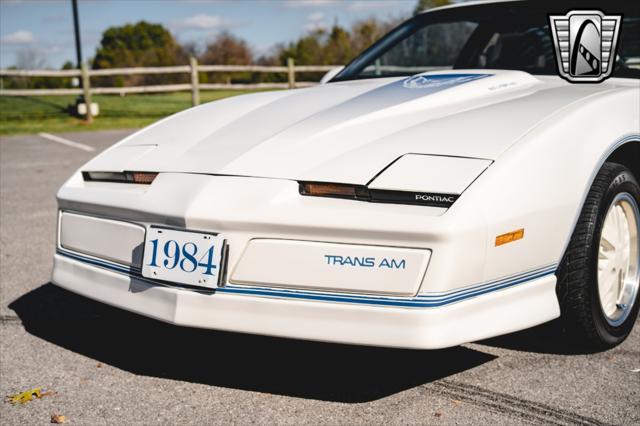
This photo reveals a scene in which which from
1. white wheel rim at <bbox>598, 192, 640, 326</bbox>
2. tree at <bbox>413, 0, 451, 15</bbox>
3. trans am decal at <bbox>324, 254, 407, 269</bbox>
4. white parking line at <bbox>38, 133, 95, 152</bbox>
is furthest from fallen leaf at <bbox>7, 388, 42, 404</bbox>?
tree at <bbox>413, 0, 451, 15</bbox>

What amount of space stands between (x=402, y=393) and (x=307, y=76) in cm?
3309

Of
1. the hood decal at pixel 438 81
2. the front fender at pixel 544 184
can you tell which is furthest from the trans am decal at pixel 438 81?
the front fender at pixel 544 184

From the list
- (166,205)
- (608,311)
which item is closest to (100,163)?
(166,205)

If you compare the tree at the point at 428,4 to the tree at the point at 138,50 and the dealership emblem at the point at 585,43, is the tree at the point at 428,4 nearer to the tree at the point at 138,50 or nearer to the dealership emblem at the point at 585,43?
the tree at the point at 138,50

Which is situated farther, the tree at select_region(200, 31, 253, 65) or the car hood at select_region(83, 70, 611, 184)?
the tree at select_region(200, 31, 253, 65)

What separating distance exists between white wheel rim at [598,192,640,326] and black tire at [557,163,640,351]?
0.07 m

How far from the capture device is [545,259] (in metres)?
2.47

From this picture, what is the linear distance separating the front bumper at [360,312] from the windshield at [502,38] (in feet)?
4.80

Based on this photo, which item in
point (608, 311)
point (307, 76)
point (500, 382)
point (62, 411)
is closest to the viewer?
point (62, 411)

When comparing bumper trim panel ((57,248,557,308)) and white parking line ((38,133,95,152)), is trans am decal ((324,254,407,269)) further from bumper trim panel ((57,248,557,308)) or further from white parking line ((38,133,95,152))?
white parking line ((38,133,95,152))

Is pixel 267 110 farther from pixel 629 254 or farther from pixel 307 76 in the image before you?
pixel 307 76

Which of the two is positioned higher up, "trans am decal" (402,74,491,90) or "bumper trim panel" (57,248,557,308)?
"trans am decal" (402,74,491,90)

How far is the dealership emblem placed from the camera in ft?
11.1

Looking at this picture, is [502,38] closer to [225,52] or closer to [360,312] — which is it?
[360,312]
